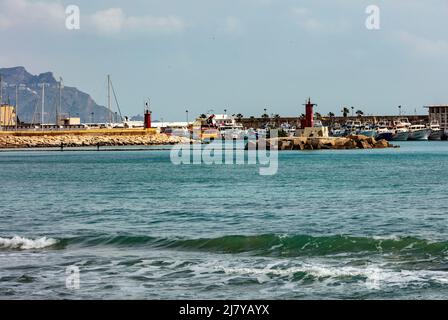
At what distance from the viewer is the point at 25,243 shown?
20875 mm

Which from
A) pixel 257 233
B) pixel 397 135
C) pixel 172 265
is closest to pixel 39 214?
pixel 257 233

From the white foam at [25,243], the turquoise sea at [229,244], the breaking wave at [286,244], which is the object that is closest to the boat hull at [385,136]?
the turquoise sea at [229,244]

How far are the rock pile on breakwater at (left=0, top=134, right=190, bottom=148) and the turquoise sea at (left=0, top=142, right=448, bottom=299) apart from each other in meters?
113

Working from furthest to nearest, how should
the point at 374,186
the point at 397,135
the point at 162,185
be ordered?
the point at 397,135
the point at 162,185
the point at 374,186

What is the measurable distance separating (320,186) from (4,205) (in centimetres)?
1729

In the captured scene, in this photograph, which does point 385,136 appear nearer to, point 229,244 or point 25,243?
point 229,244

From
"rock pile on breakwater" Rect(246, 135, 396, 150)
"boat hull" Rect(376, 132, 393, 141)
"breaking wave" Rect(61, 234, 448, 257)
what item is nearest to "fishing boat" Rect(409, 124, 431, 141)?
"boat hull" Rect(376, 132, 393, 141)

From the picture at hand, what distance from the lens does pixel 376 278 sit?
15.5 m

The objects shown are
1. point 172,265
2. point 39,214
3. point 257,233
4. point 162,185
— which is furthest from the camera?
point 162,185

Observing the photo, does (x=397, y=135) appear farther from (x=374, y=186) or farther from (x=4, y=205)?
(x=4, y=205)

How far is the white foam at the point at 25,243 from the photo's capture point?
67.7 feet

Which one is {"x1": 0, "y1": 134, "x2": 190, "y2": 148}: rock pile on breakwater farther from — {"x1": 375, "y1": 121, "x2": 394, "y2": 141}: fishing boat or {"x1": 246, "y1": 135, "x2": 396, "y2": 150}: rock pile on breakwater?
{"x1": 375, "y1": 121, "x2": 394, "y2": 141}: fishing boat

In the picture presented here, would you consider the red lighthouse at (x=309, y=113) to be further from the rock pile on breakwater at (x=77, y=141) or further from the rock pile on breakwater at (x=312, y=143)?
the rock pile on breakwater at (x=77, y=141)

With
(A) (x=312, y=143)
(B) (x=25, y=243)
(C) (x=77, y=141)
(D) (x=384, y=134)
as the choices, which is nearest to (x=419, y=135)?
(D) (x=384, y=134)
